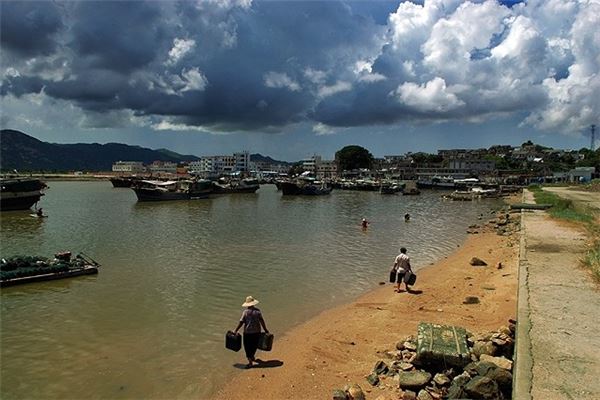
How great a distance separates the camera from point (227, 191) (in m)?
82.6

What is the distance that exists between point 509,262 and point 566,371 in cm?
1377

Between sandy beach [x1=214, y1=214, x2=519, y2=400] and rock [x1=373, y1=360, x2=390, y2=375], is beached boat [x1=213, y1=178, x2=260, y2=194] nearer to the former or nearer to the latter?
sandy beach [x1=214, y1=214, x2=519, y2=400]

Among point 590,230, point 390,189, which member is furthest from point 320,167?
point 590,230

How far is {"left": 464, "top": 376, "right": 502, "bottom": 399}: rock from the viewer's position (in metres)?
6.47

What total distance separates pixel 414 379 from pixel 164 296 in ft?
32.3

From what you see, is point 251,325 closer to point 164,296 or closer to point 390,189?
point 164,296

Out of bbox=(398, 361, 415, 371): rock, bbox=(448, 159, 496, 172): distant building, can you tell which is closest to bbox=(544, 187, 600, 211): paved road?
bbox=(398, 361, 415, 371): rock

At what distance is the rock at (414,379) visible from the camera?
7594mm

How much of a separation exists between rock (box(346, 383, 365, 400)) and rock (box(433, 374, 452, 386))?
131 cm

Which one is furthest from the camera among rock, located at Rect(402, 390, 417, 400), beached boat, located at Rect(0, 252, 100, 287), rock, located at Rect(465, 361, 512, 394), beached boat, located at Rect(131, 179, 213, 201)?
beached boat, located at Rect(131, 179, 213, 201)

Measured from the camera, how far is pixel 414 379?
7.73m

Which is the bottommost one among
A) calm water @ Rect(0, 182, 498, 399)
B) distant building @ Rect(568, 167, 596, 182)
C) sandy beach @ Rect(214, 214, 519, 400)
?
calm water @ Rect(0, 182, 498, 399)

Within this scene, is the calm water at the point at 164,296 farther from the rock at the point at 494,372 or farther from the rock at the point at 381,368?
the rock at the point at 494,372

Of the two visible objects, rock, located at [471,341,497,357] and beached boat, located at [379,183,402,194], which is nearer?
rock, located at [471,341,497,357]
